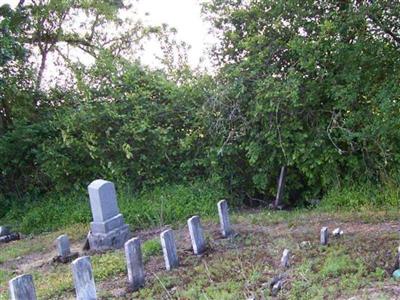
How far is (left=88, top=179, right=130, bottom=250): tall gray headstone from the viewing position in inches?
240

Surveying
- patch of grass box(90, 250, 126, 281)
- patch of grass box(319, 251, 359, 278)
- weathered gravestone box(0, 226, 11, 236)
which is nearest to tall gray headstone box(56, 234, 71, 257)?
patch of grass box(90, 250, 126, 281)

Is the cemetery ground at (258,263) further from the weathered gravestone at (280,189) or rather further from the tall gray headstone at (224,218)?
the weathered gravestone at (280,189)

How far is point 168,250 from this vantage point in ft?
14.9

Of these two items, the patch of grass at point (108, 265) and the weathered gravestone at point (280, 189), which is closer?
the patch of grass at point (108, 265)

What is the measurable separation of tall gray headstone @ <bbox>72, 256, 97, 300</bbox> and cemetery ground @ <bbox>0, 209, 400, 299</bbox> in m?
0.39

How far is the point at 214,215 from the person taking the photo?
7312 mm

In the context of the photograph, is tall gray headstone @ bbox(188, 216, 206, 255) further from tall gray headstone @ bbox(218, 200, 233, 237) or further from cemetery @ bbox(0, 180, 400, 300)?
tall gray headstone @ bbox(218, 200, 233, 237)

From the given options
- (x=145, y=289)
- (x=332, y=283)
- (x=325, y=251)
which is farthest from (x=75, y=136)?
(x=332, y=283)

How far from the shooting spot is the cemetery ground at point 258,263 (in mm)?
3529

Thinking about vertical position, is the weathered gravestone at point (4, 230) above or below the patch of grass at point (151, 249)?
above

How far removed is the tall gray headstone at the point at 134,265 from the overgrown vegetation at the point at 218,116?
121 inches

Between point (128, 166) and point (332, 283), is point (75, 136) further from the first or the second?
point (332, 283)

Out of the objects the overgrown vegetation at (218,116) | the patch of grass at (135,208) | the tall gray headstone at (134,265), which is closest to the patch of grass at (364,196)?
the overgrown vegetation at (218,116)

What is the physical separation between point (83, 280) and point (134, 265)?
594 mm
